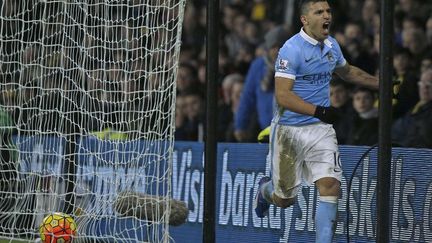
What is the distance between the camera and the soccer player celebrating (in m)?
8.16

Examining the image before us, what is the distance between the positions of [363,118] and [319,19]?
334 centimetres

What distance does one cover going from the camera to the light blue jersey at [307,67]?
26.9 feet

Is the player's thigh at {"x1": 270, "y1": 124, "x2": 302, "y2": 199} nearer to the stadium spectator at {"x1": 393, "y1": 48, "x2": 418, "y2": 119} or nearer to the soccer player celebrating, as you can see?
the soccer player celebrating

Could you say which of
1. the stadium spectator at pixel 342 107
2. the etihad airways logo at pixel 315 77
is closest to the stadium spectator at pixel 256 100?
the stadium spectator at pixel 342 107

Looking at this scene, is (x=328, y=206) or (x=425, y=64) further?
(x=425, y=64)

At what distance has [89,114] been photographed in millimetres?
10211

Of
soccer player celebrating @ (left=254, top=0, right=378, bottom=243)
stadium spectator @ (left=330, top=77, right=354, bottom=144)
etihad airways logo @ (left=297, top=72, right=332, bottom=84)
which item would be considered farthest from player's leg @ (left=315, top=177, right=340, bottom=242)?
stadium spectator @ (left=330, top=77, right=354, bottom=144)

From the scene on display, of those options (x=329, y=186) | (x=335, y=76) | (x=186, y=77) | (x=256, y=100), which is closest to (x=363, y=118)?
(x=335, y=76)

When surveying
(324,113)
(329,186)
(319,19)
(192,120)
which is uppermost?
(319,19)

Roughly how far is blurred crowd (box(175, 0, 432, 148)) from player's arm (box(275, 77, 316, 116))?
27.3 inches

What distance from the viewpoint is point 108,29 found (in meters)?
10.0

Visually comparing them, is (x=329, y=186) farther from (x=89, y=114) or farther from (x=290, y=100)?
(x=89, y=114)

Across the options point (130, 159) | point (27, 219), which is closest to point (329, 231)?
point (130, 159)

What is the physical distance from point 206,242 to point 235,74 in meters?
6.44
